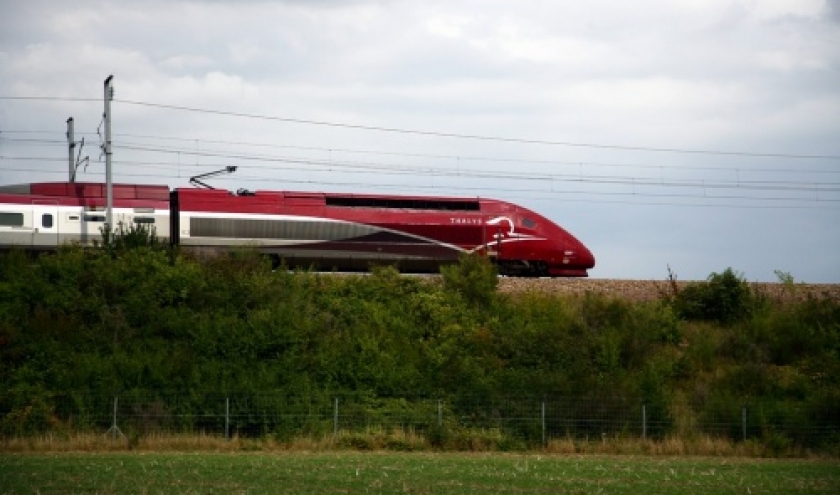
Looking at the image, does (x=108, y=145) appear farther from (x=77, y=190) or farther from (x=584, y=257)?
(x=584, y=257)

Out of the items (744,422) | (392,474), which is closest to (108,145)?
(744,422)

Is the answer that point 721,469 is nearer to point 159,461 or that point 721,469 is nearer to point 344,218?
point 159,461

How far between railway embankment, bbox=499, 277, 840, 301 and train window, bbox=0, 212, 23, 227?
19474mm

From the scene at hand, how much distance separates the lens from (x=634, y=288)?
5109 cm

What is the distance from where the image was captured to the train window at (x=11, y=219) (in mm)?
49969

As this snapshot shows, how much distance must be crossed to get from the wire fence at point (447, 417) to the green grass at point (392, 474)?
13.9 ft

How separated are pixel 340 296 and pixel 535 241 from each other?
35.4 feet

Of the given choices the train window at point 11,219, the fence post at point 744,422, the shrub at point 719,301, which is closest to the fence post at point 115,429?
the train window at point 11,219

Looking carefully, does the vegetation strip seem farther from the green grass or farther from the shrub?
the green grass

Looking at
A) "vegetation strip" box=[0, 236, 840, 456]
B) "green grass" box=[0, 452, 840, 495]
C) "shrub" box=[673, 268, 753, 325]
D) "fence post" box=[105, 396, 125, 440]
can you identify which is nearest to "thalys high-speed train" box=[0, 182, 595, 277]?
"vegetation strip" box=[0, 236, 840, 456]

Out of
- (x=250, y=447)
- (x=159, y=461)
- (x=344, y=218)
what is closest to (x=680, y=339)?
(x=344, y=218)

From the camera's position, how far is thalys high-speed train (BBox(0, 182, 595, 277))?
50.9 metres

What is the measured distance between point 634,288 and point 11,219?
83.0 feet

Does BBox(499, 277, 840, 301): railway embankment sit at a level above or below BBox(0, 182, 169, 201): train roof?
below
